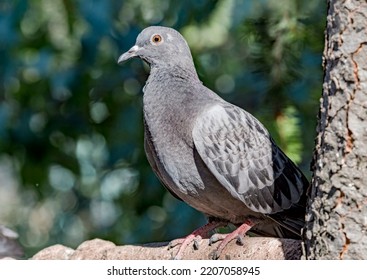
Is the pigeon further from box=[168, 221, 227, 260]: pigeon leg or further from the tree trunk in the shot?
the tree trunk

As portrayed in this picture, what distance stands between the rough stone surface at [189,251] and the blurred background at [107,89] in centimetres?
158

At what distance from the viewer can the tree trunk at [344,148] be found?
2.80m

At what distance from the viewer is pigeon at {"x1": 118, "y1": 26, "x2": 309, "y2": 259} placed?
3.95m

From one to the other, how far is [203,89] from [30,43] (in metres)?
2.04

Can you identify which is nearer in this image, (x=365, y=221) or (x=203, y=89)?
(x=365, y=221)

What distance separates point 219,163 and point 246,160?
0.58 feet

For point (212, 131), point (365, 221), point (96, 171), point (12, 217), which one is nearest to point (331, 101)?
point (365, 221)

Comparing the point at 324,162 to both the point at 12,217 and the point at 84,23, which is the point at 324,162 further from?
the point at 12,217

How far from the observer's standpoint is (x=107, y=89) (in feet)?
19.6

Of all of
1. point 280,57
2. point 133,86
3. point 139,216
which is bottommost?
point 139,216

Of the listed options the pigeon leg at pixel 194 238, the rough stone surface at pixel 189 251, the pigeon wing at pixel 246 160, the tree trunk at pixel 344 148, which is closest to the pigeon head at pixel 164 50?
the pigeon wing at pixel 246 160

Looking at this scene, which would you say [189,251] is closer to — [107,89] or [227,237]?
[227,237]

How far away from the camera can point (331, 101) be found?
9.50ft

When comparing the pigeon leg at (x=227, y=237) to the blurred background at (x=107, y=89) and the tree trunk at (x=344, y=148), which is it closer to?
the tree trunk at (x=344, y=148)
